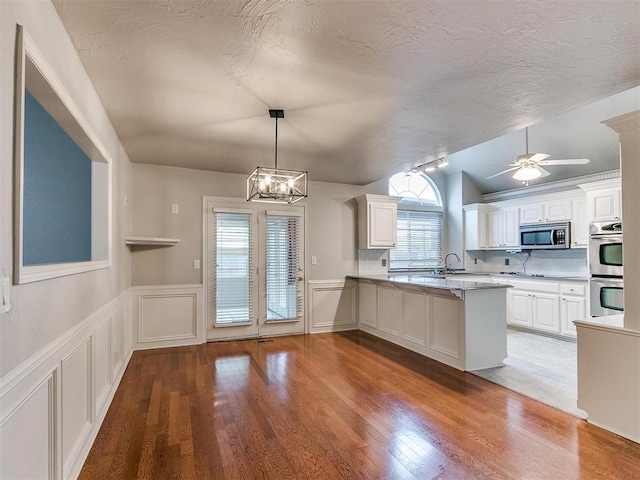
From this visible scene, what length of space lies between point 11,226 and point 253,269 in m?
3.96

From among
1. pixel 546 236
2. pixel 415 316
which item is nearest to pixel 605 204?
pixel 546 236

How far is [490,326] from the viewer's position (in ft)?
12.6

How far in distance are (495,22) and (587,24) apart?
0.48 metres

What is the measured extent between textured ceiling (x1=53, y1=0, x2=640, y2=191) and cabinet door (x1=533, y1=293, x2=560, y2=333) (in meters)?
3.09

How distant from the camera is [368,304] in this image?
557 centimetres

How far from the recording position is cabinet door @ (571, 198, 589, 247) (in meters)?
5.25

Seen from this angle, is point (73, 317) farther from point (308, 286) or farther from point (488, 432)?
point (308, 286)

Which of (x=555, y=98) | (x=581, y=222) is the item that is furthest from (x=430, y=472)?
(x=581, y=222)

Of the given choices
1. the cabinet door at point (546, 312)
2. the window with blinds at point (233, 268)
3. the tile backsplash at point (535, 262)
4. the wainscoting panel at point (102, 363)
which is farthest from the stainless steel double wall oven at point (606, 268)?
the wainscoting panel at point (102, 363)

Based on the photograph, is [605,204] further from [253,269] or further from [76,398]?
[76,398]

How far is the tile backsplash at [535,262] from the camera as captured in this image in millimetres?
5660

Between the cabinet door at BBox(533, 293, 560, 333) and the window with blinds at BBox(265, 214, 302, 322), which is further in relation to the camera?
the window with blinds at BBox(265, 214, 302, 322)

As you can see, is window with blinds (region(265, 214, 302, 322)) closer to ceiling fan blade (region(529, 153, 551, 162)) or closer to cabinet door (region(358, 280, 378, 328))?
cabinet door (region(358, 280, 378, 328))

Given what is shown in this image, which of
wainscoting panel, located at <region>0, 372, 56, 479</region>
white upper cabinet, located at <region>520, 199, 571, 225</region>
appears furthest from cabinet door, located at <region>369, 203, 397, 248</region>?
wainscoting panel, located at <region>0, 372, 56, 479</region>
